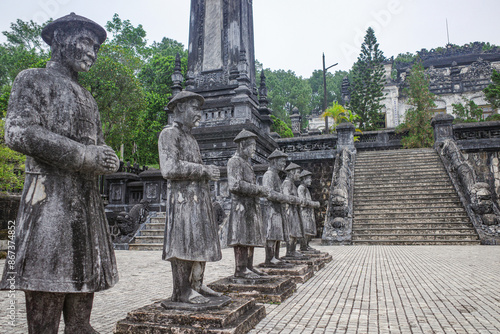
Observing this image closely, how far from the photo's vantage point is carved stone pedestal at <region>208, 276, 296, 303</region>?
14.7 feet

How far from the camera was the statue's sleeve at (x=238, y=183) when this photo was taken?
4.65 m

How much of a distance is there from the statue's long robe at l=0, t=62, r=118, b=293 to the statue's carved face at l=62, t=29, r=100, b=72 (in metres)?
0.10

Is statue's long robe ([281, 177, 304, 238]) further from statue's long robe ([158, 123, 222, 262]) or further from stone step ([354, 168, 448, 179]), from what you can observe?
stone step ([354, 168, 448, 179])

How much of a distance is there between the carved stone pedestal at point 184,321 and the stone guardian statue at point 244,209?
1.42 m

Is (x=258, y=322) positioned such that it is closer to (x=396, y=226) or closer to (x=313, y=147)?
(x=396, y=226)

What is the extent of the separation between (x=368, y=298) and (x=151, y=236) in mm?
8182

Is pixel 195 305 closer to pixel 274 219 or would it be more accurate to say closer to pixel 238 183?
pixel 238 183

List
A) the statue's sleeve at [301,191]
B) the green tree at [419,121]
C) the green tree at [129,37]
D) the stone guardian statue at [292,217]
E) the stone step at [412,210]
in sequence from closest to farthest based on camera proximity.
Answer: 1. the stone guardian statue at [292,217]
2. the statue's sleeve at [301,191]
3. the stone step at [412,210]
4. the green tree at [419,121]
5. the green tree at [129,37]

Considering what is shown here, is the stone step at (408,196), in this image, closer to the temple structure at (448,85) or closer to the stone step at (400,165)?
the stone step at (400,165)

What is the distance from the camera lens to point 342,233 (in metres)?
12.2

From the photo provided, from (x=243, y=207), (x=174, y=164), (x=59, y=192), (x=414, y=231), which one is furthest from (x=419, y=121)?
(x=59, y=192)

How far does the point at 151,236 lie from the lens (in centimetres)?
1156

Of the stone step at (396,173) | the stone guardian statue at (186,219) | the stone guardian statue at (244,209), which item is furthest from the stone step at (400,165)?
the stone guardian statue at (186,219)

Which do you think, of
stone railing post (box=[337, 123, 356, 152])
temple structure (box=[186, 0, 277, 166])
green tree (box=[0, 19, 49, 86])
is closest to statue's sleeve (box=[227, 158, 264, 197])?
temple structure (box=[186, 0, 277, 166])
